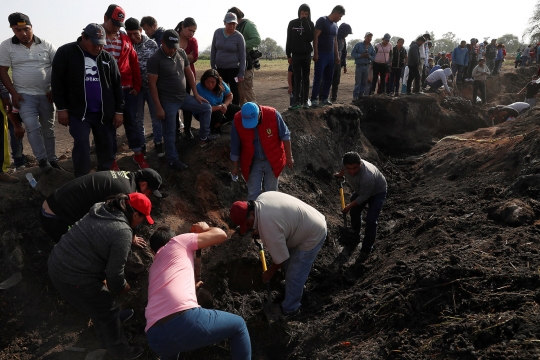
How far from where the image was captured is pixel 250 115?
5.32 m

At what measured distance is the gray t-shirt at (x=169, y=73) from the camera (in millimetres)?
5922

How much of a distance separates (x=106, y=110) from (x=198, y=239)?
2.60m

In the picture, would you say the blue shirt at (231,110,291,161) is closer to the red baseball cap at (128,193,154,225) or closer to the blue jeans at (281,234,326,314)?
the blue jeans at (281,234,326,314)

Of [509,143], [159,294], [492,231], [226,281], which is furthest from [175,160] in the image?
[509,143]

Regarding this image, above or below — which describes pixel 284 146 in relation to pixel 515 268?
above

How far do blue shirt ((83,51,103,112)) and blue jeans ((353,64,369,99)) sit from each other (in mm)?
8172

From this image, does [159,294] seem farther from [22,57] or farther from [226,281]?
[22,57]

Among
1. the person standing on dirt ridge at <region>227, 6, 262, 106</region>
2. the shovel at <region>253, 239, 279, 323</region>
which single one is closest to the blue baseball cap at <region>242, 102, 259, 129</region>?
the shovel at <region>253, 239, 279, 323</region>

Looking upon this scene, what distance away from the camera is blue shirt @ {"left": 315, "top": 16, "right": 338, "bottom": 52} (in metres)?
8.44

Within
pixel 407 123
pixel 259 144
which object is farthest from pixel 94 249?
pixel 407 123

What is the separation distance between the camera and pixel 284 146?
584 cm

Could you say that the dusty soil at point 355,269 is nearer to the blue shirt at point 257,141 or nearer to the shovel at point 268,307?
the shovel at point 268,307

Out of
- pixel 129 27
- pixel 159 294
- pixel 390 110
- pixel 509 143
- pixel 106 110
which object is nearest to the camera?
pixel 159 294

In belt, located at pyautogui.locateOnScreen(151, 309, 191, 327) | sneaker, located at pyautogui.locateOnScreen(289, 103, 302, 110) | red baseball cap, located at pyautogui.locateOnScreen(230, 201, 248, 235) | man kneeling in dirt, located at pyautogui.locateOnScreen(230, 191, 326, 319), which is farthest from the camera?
sneaker, located at pyautogui.locateOnScreen(289, 103, 302, 110)
